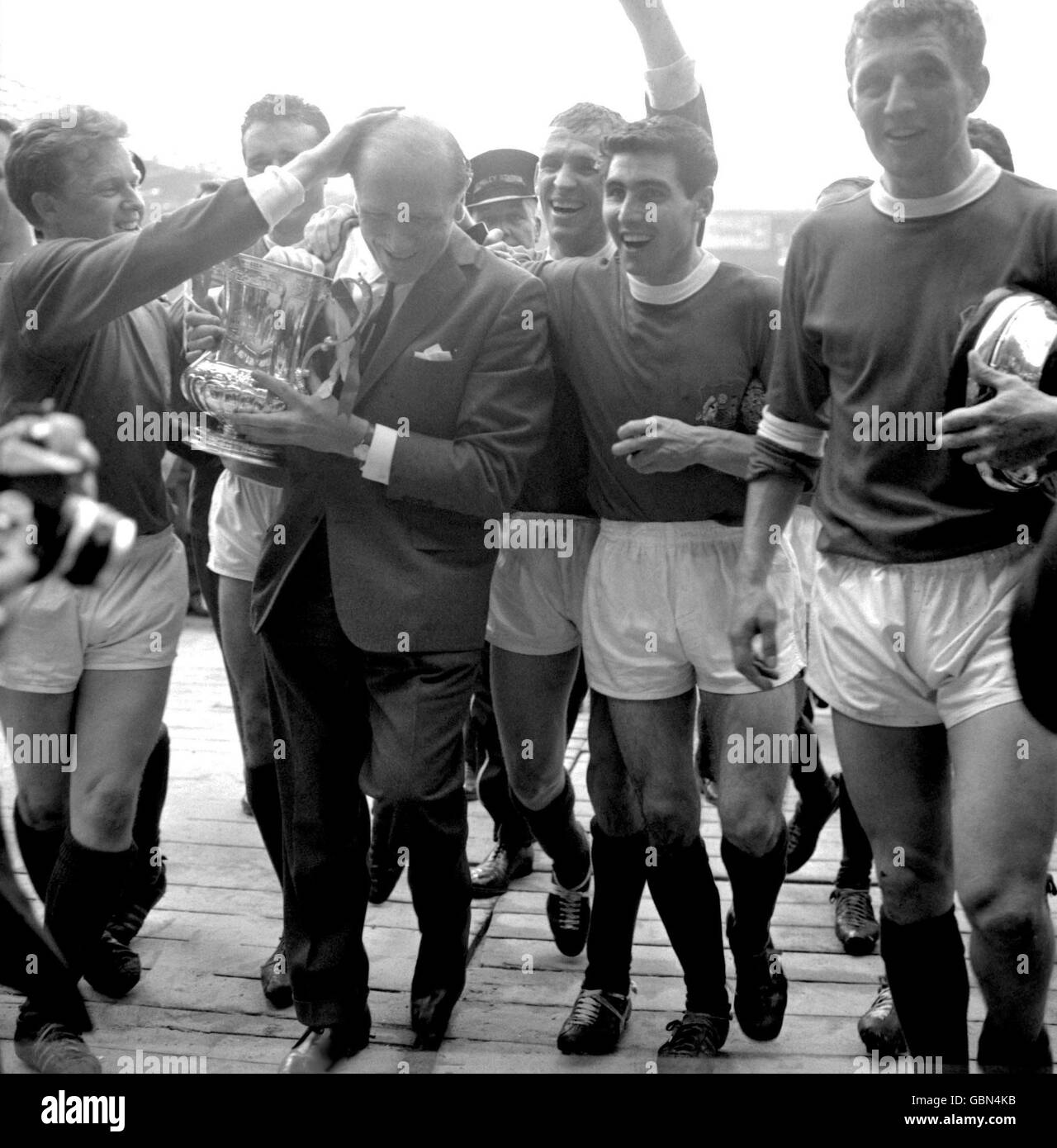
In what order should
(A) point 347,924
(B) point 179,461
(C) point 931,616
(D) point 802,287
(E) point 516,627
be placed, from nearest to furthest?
1. (C) point 931,616
2. (D) point 802,287
3. (A) point 347,924
4. (E) point 516,627
5. (B) point 179,461

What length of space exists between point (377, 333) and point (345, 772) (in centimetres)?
82

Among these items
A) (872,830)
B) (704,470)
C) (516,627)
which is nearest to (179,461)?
(516,627)

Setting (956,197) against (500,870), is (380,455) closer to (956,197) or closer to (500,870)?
(956,197)

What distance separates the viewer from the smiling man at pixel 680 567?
262 cm

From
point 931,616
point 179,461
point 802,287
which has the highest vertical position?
point 802,287

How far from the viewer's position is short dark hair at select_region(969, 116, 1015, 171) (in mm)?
3104

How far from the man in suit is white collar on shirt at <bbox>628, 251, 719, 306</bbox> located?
20 centimetres

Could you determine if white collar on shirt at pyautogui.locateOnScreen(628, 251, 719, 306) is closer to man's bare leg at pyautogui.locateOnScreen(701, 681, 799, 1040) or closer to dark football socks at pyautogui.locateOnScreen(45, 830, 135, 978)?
man's bare leg at pyautogui.locateOnScreen(701, 681, 799, 1040)

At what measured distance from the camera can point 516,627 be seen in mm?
2984

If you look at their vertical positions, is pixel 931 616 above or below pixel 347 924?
above

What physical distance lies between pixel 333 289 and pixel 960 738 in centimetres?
123

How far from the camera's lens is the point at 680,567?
264cm

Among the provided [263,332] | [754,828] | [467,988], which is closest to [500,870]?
[467,988]
